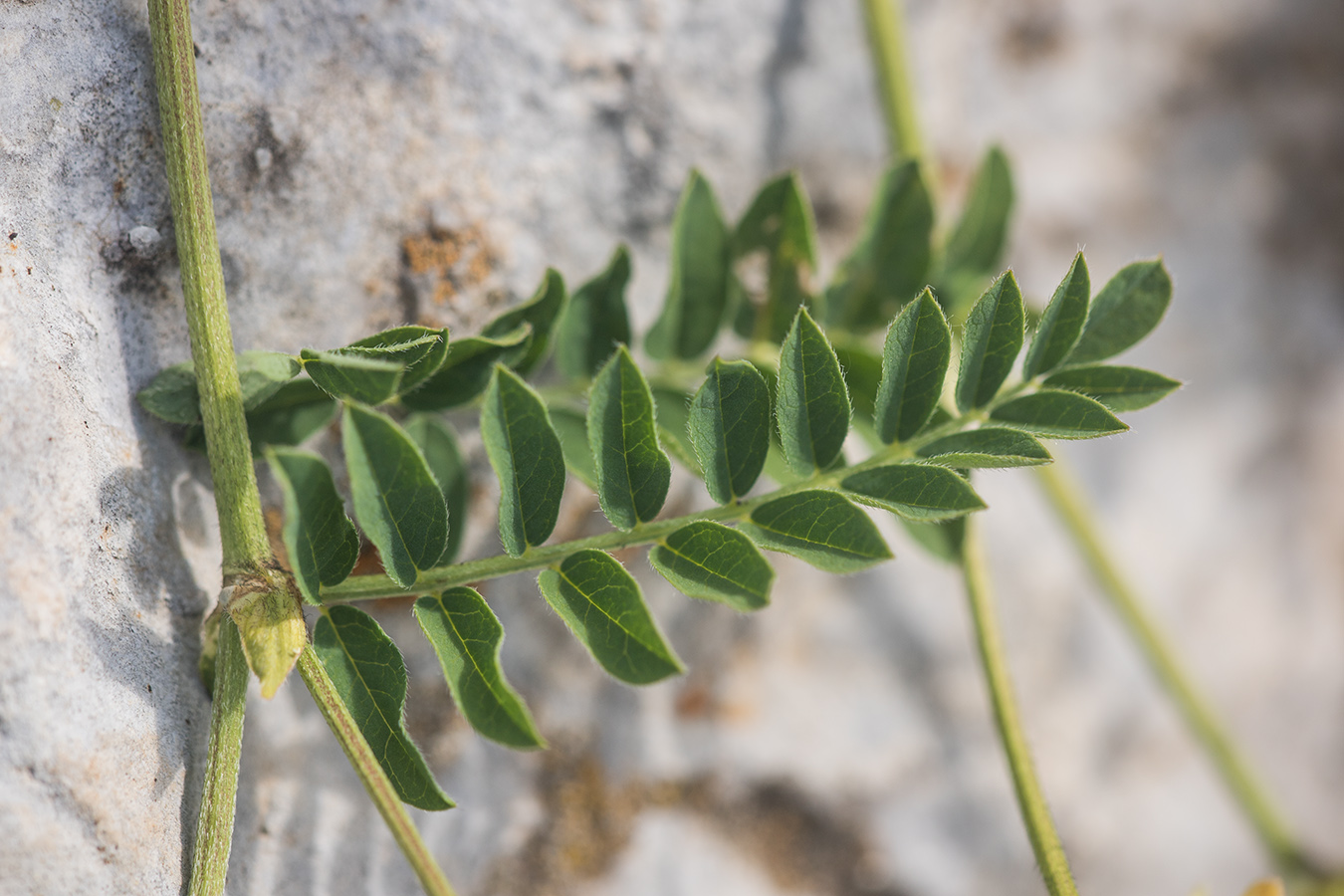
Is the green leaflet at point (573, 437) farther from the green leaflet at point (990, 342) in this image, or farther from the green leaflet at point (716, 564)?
the green leaflet at point (990, 342)

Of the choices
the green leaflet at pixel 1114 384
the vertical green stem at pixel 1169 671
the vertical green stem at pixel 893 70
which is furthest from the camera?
the vertical green stem at pixel 1169 671

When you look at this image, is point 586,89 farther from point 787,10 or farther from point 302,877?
point 302,877

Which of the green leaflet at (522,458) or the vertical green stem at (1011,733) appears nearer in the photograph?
the green leaflet at (522,458)

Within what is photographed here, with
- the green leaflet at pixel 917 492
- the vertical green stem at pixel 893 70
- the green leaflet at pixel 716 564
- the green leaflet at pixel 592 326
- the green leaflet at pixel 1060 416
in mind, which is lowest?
the green leaflet at pixel 716 564

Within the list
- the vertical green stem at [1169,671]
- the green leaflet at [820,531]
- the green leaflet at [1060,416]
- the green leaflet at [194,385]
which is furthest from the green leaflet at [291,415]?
the vertical green stem at [1169,671]

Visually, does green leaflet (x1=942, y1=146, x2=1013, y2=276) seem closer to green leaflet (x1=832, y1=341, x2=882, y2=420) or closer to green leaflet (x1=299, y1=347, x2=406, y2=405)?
green leaflet (x1=832, y1=341, x2=882, y2=420)

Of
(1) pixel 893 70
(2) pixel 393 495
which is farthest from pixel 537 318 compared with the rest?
(1) pixel 893 70

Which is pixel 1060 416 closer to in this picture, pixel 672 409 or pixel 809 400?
pixel 809 400

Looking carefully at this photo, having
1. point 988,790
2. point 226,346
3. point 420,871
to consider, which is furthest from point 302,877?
point 988,790
